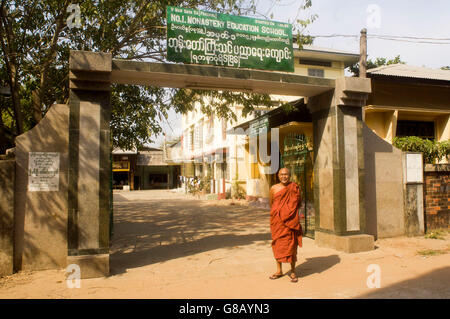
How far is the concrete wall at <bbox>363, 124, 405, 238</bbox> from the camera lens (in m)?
7.81

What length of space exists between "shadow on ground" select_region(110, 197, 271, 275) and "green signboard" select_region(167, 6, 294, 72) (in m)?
3.82

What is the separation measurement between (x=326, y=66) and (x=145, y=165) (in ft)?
69.2

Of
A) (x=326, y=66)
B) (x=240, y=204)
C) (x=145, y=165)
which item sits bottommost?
(x=240, y=204)

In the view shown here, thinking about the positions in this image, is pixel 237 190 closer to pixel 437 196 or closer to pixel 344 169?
pixel 437 196

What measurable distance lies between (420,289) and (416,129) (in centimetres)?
1071

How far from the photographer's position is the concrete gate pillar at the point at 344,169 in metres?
A: 6.97

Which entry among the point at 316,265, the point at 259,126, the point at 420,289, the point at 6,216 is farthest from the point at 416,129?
the point at 6,216

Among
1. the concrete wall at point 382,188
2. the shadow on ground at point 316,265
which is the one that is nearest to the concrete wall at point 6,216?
the shadow on ground at point 316,265

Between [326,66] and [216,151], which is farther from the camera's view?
[216,151]

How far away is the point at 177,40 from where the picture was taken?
6.25m
